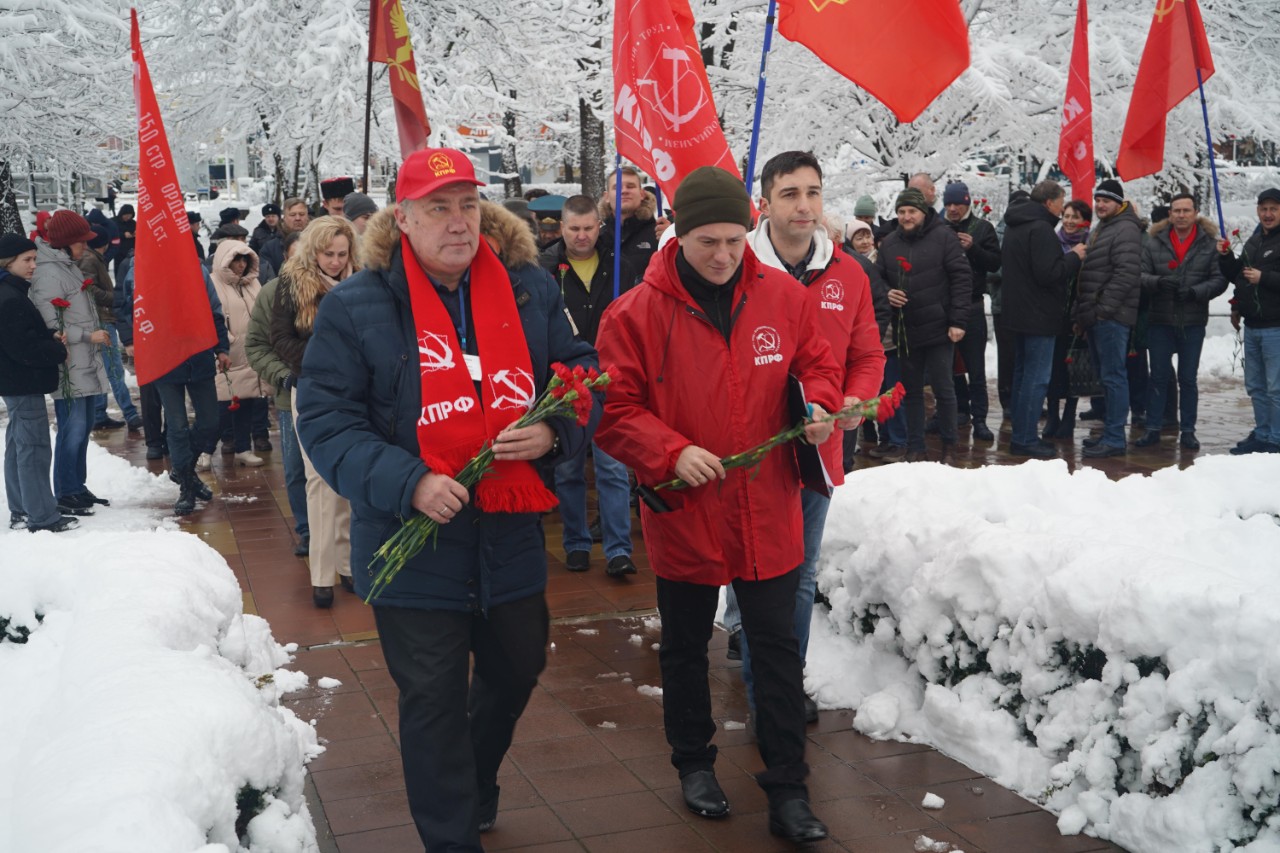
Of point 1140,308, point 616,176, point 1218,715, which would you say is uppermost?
point 616,176

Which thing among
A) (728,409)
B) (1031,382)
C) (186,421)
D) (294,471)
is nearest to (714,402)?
(728,409)

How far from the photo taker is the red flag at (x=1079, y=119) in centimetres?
1116

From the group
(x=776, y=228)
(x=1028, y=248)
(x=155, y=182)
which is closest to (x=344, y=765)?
(x=776, y=228)

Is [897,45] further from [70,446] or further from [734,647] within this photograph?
[70,446]

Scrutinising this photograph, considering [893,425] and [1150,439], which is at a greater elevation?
[893,425]

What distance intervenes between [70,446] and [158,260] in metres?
2.15

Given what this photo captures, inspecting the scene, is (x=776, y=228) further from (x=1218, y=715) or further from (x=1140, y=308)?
(x=1140, y=308)

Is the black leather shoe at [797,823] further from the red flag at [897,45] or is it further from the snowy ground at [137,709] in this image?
the red flag at [897,45]

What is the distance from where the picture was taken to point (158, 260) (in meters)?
8.09

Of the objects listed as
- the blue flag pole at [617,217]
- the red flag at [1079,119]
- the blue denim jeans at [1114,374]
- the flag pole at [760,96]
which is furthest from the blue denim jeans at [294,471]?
the red flag at [1079,119]

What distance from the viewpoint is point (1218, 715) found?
147 inches

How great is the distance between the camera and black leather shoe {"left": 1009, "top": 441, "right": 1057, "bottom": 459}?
11016mm

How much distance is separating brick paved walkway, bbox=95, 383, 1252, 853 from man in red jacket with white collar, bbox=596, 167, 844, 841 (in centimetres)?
24

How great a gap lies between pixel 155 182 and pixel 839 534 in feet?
16.3
